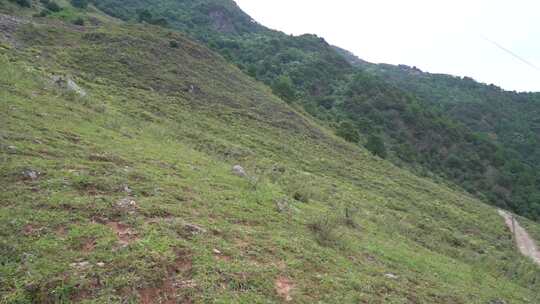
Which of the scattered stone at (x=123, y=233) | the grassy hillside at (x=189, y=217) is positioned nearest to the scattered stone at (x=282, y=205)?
the grassy hillside at (x=189, y=217)

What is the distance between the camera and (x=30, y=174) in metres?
8.78

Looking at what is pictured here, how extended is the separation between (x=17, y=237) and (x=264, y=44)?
94395 mm

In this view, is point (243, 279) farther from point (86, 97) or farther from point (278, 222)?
point (86, 97)

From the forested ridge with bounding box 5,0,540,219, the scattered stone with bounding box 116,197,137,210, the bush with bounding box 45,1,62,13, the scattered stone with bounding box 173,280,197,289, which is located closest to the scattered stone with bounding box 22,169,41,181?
the scattered stone with bounding box 116,197,137,210

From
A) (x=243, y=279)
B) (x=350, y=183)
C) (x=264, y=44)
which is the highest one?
(x=264, y=44)

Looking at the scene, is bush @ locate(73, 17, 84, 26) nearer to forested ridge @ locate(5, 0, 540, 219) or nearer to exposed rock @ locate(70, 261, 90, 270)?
forested ridge @ locate(5, 0, 540, 219)

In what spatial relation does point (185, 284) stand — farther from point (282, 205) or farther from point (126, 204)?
point (282, 205)

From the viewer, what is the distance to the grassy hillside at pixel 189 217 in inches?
244

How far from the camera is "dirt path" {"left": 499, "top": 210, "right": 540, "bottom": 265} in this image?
81.5 ft

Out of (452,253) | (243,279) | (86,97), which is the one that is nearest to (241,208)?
(243,279)

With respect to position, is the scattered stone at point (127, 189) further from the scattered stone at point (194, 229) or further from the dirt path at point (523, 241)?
Result: the dirt path at point (523, 241)

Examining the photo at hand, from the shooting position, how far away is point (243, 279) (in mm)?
6754

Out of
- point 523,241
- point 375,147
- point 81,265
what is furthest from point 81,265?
point 375,147

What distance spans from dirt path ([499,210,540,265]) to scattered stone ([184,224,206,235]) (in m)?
22.5
